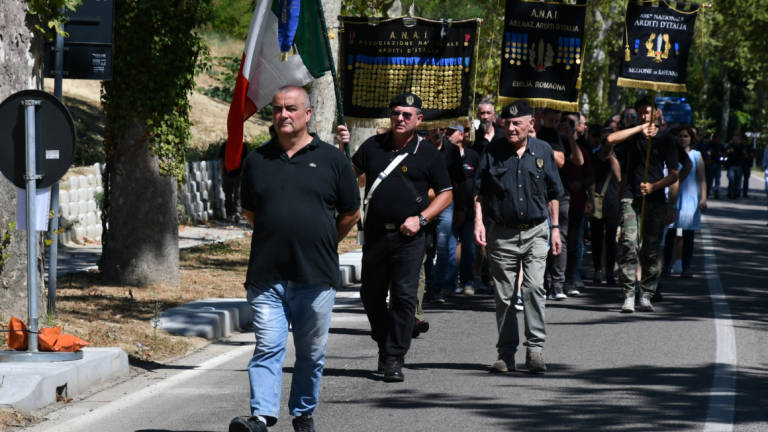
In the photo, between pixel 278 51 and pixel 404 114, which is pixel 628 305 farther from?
pixel 278 51

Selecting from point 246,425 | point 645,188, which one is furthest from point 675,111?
point 246,425

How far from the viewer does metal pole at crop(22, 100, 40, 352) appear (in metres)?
7.69

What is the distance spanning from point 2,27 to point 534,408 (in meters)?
4.79

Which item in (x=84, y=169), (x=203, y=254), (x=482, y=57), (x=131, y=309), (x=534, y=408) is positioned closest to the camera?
(x=534, y=408)

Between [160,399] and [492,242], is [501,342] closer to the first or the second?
[492,242]

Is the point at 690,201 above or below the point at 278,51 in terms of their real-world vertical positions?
below

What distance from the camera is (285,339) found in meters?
6.29

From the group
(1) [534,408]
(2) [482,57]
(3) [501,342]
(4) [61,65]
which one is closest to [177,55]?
(4) [61,65]

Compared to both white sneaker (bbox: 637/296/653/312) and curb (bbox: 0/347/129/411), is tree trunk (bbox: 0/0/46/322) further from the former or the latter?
white sneaker (bbox: 637/296/653/312)

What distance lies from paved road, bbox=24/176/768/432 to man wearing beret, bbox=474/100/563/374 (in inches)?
10.9

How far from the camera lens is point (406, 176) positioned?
8617 millimetres

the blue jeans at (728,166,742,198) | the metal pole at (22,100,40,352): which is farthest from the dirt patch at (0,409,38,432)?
the blue jeans at (728,166,742,198)

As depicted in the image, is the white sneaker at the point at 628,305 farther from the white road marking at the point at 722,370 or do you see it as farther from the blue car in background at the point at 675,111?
the blue car in background at the point at 675,111

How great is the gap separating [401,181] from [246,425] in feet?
10.3
